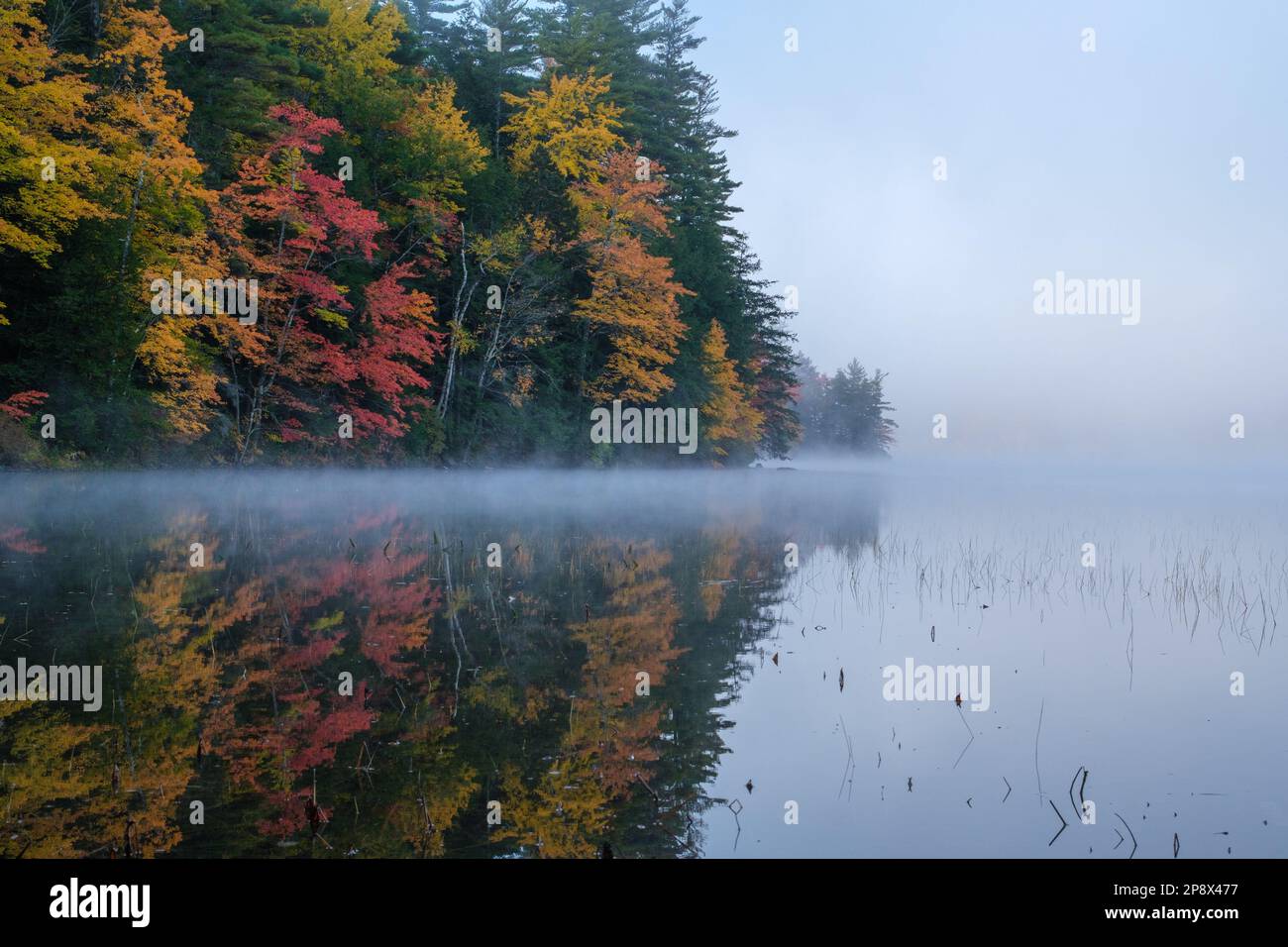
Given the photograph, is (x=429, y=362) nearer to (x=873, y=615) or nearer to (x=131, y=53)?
(x=131, y=53)

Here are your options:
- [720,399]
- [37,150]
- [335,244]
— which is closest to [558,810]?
[37,150]

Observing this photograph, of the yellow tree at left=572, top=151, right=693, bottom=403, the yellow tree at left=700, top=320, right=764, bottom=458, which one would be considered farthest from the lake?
the yellow tree at left=700, top=320, right=764, bottom=458

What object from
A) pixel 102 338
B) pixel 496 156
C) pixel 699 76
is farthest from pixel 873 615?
pixel 699 76

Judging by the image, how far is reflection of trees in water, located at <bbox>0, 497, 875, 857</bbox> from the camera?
15.3ft

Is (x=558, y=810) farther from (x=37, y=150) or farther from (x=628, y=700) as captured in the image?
(x=37, y=150)

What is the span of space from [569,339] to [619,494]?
11411 mm

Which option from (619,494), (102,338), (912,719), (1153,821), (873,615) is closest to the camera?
(1153,821)

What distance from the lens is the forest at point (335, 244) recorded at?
22609 millimetres

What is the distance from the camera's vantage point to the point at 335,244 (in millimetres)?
→ 28797

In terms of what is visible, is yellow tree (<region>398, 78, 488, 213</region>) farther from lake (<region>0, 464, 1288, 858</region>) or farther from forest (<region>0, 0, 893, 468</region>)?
lake (<region>0, 464, 1288, 858</region>)

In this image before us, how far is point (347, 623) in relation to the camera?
30.2 feet

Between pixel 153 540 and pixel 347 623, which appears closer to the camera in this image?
pixel 347 623

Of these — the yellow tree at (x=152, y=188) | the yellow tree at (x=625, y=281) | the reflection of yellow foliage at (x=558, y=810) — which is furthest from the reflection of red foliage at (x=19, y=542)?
the yellow tree at (x=625, y=281)

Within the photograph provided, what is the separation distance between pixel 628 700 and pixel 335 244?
82.8 ft
